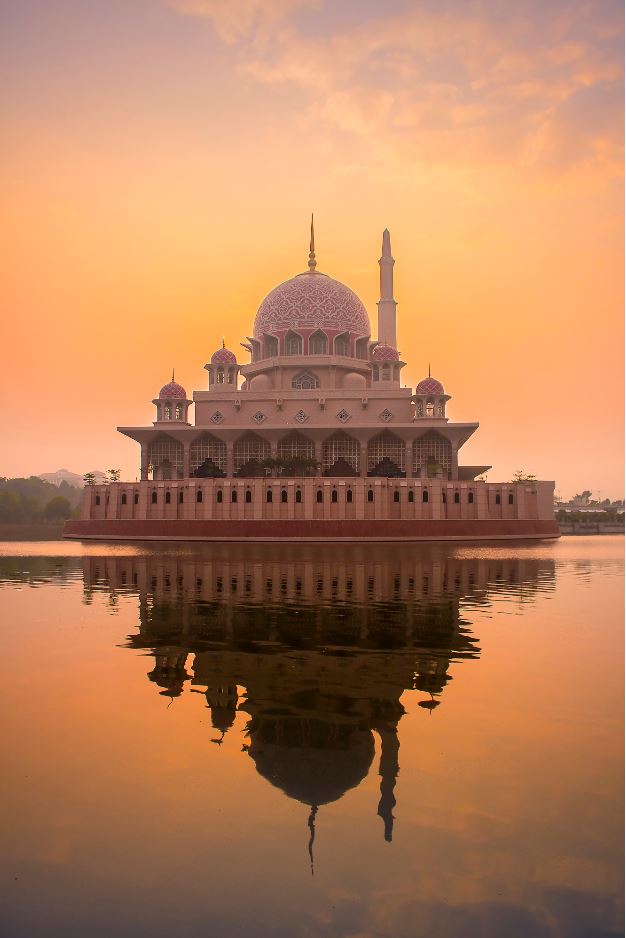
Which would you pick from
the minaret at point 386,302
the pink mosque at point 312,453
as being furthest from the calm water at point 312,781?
the minaret at point 386,302

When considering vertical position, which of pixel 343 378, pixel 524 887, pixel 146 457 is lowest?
pixel 524 887

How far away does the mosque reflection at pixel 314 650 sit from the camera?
614cm

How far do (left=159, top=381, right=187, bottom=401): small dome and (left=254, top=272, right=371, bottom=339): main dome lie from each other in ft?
36.4

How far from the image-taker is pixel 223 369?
67.4m

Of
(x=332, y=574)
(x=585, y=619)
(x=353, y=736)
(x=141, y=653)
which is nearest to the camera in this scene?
(x=353, y=736)

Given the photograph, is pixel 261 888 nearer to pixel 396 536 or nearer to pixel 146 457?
pixel 396 536

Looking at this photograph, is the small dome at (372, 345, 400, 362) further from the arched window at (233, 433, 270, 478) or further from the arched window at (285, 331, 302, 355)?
the arched window at (233, 433, 270, 478)

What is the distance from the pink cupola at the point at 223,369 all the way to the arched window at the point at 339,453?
10936 millimetres

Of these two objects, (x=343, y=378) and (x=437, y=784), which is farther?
(x=343, y=378)

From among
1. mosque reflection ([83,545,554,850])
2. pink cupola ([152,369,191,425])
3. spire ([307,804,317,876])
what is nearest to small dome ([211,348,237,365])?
pink cupola ([152,369,191,425])

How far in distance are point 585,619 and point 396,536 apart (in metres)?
35.7

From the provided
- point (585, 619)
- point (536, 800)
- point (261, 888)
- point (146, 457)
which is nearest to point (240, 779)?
point (261, 888)

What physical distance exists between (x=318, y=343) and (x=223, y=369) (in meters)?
9.46

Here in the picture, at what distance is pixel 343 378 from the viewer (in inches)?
2665
